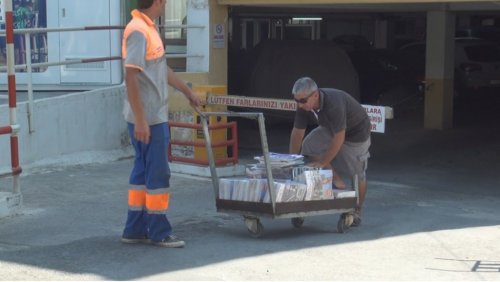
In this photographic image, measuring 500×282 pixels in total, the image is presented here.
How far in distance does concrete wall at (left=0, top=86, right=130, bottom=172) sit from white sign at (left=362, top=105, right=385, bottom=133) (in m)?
4.15

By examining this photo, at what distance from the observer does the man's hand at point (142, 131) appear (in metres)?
6.31

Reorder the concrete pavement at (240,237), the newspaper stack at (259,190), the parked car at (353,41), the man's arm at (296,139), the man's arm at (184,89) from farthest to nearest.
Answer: the parked car at (353,41) → the man's arm at (296,139) → the newspaper stack at (259,190) → the man's arm at (184,89) → the concrete pavement at (240,237)

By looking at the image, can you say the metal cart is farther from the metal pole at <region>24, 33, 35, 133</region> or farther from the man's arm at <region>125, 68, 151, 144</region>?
the metal pole at <region>24, 33, 35, 133</region>

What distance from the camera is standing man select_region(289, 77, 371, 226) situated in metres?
7.32

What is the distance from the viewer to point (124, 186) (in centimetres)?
980

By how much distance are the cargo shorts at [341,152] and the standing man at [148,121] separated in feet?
4.96

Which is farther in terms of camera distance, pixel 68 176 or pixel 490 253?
pixel 68 176

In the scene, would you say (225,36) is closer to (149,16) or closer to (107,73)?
(107,73)

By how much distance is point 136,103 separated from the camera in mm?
6277

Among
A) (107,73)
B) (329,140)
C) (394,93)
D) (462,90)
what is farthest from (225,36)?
(462,90)

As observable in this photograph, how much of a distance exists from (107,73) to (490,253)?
731cm

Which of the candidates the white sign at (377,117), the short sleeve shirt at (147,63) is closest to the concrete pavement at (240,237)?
the white sign at (377,117)

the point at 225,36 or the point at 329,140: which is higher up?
the point at 225,36

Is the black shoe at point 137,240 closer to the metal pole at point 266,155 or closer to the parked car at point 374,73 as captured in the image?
the metal pole at point 266,155
